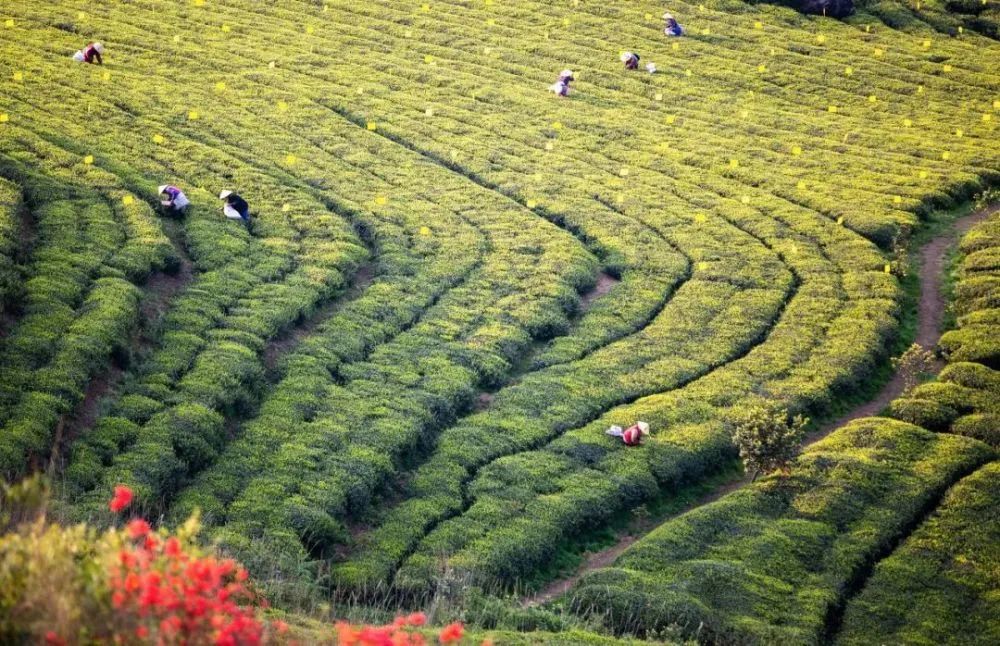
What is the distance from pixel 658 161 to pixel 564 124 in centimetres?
605

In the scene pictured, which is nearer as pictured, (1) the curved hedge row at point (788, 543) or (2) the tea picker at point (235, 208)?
(1) the curved hedge row at point (788, 543)

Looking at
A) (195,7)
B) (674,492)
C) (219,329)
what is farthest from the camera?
(195,7)

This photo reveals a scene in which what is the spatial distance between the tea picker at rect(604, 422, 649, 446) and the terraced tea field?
1.74 feet

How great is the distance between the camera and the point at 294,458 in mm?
28109

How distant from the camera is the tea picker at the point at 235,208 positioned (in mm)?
41094

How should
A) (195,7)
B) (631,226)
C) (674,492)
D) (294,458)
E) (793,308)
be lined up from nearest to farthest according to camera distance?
(294,458), (674,492), (793,308), (631,226), (195,7)

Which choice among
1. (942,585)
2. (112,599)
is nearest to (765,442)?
(942,585)

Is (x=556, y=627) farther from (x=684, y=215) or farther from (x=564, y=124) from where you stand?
(x=564, y=124)

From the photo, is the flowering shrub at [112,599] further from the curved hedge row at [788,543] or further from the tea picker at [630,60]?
the tea picker at [630,60]

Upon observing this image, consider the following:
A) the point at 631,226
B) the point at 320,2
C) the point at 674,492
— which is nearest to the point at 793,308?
the point at 631,226

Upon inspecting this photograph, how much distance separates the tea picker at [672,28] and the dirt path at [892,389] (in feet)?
83.4

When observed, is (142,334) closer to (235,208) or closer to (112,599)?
(235,208)

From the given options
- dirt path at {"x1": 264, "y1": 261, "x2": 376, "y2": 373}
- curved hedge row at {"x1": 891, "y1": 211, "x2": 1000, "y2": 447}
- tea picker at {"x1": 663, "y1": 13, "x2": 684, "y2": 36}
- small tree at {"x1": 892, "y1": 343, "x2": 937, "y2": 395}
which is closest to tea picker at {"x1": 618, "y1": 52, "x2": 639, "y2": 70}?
tea picker at {"x1": 663, "y1": 13, "x2": 684, "y2": 36}

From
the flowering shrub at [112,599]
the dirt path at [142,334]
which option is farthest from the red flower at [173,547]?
the dirt path at [142,334]
